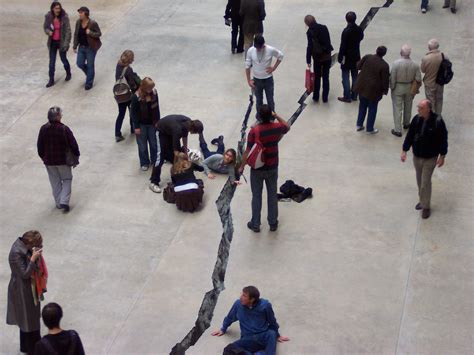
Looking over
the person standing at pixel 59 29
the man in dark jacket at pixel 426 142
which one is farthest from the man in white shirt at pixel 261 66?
the person standing at pixel 59 29

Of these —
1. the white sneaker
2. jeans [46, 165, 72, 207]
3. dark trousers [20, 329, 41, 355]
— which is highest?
jeans [46, 165, 72, 207]

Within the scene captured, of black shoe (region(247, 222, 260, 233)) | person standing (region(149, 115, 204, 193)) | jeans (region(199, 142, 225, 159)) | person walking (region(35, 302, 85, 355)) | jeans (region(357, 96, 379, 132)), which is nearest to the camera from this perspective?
person walking (region(35, 302, 85, 355))

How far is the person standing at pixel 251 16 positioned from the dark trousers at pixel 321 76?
1.84 meters

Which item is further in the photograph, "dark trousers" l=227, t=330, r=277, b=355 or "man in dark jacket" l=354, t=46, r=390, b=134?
"man in dark jacket" l=354, t=46, r=390, b=134

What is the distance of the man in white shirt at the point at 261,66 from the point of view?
14375 millimetres

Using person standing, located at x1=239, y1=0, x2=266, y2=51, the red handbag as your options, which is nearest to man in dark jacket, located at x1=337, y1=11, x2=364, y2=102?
the red handbag

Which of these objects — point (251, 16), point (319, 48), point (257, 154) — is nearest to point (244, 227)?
point (257, 154)

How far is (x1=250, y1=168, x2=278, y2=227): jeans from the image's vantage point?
11680mm

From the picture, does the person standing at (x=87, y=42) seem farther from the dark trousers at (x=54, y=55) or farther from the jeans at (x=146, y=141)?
the jeans at (x=146, y=141)

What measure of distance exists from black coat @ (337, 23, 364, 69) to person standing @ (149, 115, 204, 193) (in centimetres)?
328

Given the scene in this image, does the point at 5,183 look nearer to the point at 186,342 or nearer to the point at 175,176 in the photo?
A: the point at 175,176

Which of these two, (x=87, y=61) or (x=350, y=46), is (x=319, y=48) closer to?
(x=350, y=46)

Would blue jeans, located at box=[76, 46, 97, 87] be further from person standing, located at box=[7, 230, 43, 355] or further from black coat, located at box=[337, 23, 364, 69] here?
person standing, located at box=[7, 230, 43, 355]

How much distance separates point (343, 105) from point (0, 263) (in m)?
6.41
